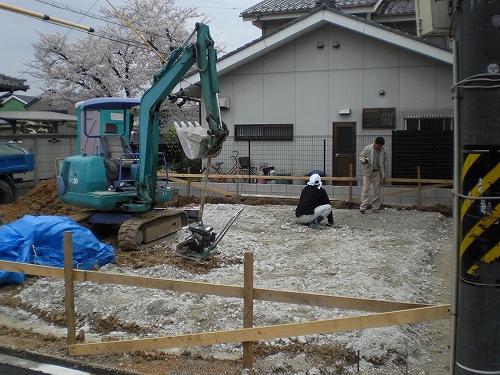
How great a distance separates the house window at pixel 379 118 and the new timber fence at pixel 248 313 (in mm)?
12021

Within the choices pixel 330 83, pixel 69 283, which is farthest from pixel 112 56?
pixel 69 283

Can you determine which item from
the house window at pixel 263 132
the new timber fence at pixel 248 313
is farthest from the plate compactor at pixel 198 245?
the house window at pixel 263 132

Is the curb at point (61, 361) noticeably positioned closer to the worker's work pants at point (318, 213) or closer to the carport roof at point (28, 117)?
the worker's work pants at point (318, 213)

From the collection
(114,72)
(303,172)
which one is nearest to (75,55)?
(114,72)

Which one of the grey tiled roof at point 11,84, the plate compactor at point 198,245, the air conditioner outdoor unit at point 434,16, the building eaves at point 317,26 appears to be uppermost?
the building eaves at point 317,26

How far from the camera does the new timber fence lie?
12.9 feet

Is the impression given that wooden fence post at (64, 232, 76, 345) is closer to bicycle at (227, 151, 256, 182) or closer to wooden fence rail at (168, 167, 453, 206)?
wooden fence rail at (168, 167, 453, 206)

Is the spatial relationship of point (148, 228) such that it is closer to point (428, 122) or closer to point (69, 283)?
point (69, 283)

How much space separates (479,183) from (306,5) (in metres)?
19.6

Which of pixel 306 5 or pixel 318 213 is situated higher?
pixel 306 5

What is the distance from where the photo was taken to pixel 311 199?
1151cm

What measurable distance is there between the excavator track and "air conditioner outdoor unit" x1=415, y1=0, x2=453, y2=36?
281 inches

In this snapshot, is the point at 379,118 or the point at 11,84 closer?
the point at 379,118

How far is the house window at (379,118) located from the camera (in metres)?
15.8
